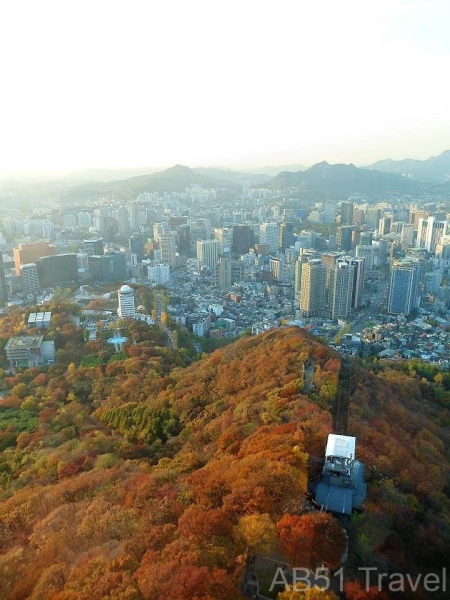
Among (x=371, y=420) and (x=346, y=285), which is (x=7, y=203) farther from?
(x=371, y=420)

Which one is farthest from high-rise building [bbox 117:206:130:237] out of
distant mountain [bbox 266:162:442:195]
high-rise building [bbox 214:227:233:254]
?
distant mountain [bbox 266:162:442:195]

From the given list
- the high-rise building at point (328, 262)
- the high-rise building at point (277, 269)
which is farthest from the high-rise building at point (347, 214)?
the high-rise building at point (328, 262)

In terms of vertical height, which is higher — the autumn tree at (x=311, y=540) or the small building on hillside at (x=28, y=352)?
the autumn tree at (x=311, y=540)

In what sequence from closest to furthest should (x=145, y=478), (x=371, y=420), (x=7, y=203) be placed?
(x=145, y=478), (x=371, y=420), (x=7, y=203)

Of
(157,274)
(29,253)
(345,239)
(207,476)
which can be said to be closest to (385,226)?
(345,239)

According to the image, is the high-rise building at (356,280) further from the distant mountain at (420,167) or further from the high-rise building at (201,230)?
the distant mountain at (420,167)

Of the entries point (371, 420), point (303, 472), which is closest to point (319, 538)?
point (303, 472)
